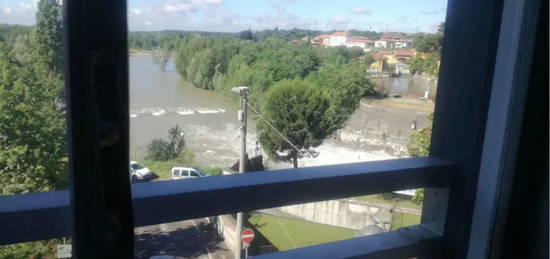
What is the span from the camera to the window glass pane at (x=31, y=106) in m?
0.75

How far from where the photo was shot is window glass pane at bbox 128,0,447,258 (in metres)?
1.01

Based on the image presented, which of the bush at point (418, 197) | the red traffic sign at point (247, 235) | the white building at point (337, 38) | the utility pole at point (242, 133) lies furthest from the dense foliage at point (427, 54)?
the red traffic sign at point (247, 235)

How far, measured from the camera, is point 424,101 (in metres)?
1.40

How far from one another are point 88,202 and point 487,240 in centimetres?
115

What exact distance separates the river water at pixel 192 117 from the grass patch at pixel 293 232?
16 cm

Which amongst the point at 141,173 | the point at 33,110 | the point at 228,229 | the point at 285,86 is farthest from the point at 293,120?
the point at 33,110

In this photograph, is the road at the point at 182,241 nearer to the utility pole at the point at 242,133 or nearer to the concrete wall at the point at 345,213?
the utility pole at the point at 242,133

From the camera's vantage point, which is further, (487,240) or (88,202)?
(487,240)

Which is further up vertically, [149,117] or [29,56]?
[29,56]

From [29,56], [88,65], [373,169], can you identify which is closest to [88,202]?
[88,65]

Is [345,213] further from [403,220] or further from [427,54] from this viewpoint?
[427,54]

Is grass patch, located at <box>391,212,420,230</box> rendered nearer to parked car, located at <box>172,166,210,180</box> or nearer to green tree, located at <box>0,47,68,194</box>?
Answer: parked car, located at <box>172,166,210,180</box>

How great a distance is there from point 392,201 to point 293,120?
1.35 ft

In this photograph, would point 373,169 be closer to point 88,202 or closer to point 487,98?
point 487,98
